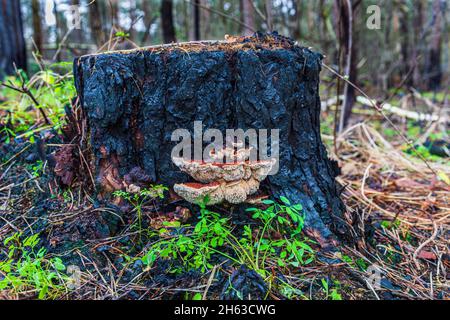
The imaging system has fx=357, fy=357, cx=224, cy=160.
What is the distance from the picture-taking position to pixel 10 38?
5.80 metres

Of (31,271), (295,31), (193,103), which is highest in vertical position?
(295,31)

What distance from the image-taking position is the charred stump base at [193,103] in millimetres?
1871

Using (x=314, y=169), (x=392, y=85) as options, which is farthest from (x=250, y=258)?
(x=392, y=85)

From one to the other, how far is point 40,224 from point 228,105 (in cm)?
124

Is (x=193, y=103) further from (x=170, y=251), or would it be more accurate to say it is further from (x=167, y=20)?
(x=167, y=20)

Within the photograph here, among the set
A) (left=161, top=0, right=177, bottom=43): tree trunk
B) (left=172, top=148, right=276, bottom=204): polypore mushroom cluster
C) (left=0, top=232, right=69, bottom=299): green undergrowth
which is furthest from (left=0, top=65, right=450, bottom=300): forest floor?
(left=161, top=0, right=177, bottom=43): tree trunk

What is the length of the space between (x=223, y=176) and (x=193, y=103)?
0.43 meters

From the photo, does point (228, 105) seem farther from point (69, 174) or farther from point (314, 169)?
point (69, 174)

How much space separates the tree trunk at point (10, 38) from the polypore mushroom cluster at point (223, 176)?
5.14 m

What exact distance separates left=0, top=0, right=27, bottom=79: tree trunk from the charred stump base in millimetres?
4615

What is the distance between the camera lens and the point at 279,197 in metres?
1.94

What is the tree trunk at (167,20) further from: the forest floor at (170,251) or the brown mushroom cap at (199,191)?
the brown mushroom cap at (199,191)

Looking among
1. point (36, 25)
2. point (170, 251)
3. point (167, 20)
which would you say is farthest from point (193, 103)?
point (36, 25)

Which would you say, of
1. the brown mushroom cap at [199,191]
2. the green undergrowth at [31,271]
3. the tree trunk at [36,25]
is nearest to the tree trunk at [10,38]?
the tree trunk at [36,25]
